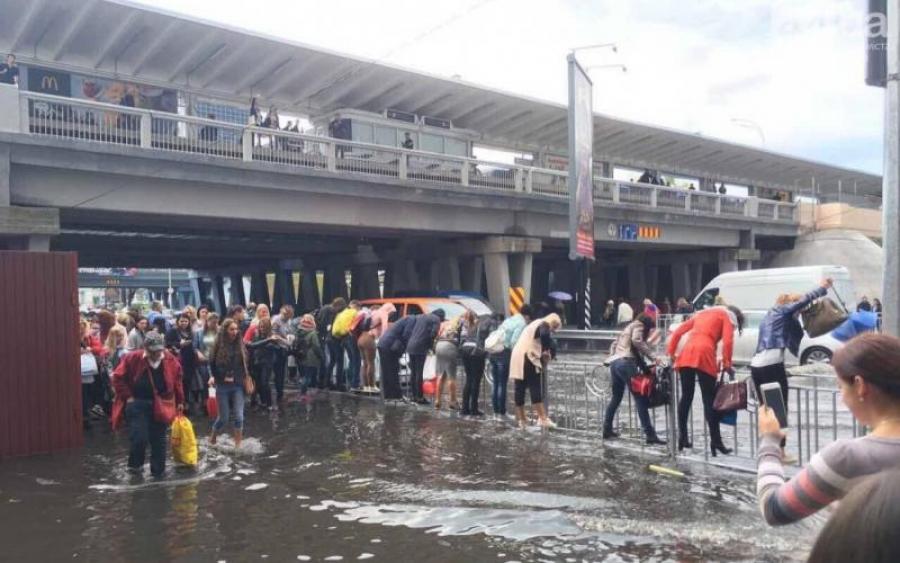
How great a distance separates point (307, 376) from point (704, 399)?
8719 millimetres

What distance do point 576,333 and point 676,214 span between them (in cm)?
1193

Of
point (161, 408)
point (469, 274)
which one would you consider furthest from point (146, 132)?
point (469, 274)

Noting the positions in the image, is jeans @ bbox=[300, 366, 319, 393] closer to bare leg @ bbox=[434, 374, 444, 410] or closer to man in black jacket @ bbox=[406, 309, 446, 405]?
man in black jacket @ bbox=[406, 309, 446, 405]

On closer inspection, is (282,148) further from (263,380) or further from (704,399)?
(704,399)

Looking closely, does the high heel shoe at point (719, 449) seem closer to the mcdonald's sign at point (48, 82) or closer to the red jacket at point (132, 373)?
the red jacket at point (132, 373)

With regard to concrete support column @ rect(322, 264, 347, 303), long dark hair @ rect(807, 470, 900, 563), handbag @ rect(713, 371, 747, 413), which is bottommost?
handbag @ rect(713, 371, 747, 413)

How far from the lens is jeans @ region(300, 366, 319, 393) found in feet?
49.0

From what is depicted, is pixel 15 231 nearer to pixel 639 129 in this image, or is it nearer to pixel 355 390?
pixel 355 390

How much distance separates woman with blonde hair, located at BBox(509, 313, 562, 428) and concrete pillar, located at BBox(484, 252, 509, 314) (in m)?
17.1

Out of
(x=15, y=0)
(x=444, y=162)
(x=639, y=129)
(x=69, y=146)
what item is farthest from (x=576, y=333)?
(x=639, y=129)

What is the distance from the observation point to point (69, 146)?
17125 mm

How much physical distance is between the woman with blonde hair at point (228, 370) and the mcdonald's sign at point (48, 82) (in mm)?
19529

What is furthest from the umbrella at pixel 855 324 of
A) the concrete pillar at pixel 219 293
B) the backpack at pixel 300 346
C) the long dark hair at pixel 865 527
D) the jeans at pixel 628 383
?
the concrete pillar at pixel 219 293

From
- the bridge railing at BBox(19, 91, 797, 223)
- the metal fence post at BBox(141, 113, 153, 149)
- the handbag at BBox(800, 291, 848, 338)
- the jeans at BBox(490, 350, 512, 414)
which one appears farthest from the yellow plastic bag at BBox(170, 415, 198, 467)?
the metal fence post at BBox(141, 113, 153, 149)
